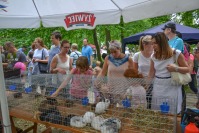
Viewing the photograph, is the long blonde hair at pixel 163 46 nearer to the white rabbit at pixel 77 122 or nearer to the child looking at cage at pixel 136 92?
the child looking at cage at pixel 136 92

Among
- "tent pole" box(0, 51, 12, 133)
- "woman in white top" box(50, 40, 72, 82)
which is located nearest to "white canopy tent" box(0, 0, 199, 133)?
"tent pole" box(0, 51, 12, 133)

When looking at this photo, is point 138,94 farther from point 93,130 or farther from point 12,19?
point 12,19

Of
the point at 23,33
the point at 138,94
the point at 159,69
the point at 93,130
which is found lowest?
the point at 93,130

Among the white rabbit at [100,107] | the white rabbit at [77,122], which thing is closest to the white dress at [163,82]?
the white rabbit at [100,107]

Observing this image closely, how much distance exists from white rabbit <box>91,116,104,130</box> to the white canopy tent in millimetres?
884

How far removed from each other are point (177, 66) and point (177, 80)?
16 centimetres

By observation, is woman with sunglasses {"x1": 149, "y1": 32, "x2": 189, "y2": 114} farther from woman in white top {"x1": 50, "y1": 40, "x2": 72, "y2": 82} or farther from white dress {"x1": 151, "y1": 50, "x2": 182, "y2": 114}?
woman in white top {"x1": 50, "y1": 40, "x2": 72, "y2": 82}

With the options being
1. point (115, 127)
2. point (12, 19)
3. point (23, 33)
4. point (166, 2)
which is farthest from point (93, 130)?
point (23, 33)

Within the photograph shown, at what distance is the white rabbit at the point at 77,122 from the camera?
6.36ft

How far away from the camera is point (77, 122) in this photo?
194 cm

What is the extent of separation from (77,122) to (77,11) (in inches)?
74.4

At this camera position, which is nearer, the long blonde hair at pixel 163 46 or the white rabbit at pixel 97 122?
the white rabbit at pixel 97 122

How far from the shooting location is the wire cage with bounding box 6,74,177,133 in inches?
69.3

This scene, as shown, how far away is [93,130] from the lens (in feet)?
6.15
